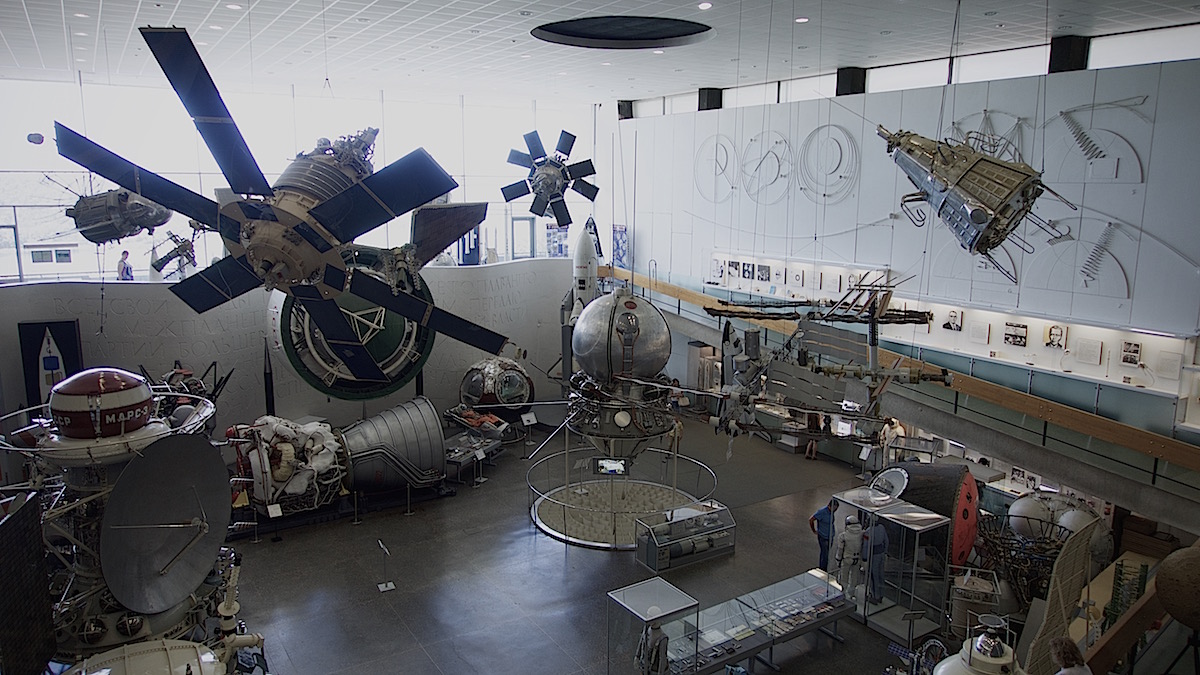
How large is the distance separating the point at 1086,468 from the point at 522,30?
13479 millimetres

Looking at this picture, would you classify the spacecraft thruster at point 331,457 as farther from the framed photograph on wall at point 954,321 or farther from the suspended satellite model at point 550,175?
the framed photograph on wall at point 954,321

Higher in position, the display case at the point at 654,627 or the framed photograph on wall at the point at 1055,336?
the framed photograph on wall at the point at 1055,336

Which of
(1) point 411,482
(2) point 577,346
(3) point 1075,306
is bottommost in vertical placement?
(1) point 411,482

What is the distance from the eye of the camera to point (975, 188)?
10180mm

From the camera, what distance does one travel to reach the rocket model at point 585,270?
24094 millimetres

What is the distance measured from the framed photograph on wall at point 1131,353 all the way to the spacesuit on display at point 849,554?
239 inches

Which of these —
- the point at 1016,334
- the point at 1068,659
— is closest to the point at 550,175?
the point at 1016,334

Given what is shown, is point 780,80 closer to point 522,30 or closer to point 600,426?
point 522,30

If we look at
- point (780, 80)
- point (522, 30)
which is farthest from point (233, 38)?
point (780, 80)

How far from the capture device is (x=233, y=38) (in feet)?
53.3

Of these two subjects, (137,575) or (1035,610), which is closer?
(137,575)

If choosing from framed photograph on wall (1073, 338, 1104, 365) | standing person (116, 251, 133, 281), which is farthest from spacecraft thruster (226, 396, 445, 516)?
framed photograph on wall (1073, 338, 1104, 365)

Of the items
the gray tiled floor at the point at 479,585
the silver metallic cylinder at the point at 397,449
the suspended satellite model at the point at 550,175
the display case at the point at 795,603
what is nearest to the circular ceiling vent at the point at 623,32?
the suspended satellite model at the point at 550,175

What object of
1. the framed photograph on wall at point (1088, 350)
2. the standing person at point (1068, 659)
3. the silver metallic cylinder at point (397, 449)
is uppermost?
the framed photograph on wall at point (1088, 350)
